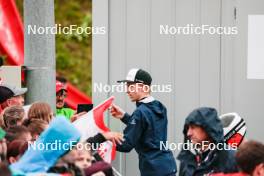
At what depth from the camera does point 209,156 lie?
9.84m

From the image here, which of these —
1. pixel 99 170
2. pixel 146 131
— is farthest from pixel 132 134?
pixel 99 170

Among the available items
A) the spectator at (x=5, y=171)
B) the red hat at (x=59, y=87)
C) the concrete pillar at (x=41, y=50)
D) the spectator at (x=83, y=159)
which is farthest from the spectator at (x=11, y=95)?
the spectator at (x=5, y=171)

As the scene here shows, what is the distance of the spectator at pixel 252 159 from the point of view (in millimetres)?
8789

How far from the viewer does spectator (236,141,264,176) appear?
879 centimetres

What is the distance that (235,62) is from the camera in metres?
14.2

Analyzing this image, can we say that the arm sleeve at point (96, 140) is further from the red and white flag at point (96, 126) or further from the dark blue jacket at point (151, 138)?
the dark blue jacket at point (151, 138)

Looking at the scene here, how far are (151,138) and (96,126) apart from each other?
25.6 inches

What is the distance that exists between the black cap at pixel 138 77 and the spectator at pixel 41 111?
117 cm

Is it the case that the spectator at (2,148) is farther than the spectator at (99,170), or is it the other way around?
the spectator at (99,170)

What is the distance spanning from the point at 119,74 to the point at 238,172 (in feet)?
15.8

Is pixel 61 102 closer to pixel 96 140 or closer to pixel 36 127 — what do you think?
pixel 96 140

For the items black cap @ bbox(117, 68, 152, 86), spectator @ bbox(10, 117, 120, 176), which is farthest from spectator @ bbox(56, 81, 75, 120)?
spectator @ bbox(10, 117, 120, 176)

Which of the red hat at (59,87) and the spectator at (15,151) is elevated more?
the red hat at (59,87)

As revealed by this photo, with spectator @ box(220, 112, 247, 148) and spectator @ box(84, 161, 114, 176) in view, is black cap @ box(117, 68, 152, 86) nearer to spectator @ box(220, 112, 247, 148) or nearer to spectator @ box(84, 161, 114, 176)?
spectator @ box(220, 112, 247, 148)
